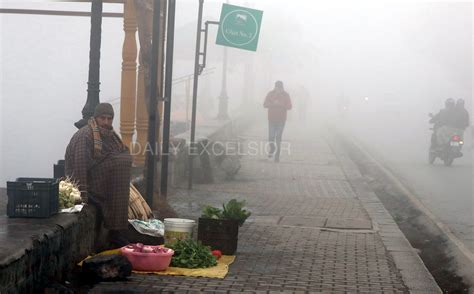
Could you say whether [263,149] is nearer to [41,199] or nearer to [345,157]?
[345,157]

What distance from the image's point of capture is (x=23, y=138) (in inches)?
951

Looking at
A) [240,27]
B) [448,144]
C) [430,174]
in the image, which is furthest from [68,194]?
[448,144]

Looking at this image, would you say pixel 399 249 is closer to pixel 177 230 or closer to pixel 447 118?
pixel 177 230

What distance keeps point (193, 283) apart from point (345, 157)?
19.8m

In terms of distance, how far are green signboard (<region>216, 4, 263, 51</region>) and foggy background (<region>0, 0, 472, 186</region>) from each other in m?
3.57

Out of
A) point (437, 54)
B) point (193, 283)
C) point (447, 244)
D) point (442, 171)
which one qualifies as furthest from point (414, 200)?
point (437, 54)

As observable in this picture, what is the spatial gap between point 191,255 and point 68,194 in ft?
4.18

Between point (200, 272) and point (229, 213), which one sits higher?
A: point (229, 213)

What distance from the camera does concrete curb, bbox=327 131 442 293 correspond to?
9.02m

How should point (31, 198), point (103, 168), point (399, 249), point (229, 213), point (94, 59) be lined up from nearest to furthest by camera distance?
point (31, 198), point (103, 168), point (229, 213), point (94, 59), point (399, 249)

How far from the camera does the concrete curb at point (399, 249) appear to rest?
9017 millimetres

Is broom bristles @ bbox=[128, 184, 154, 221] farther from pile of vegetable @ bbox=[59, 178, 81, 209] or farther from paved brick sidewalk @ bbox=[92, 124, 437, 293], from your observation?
pile of vegetable @ bbox=[59, 178, 81, 209]

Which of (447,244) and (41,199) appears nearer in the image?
(41,199)

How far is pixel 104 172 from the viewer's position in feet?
31.1
